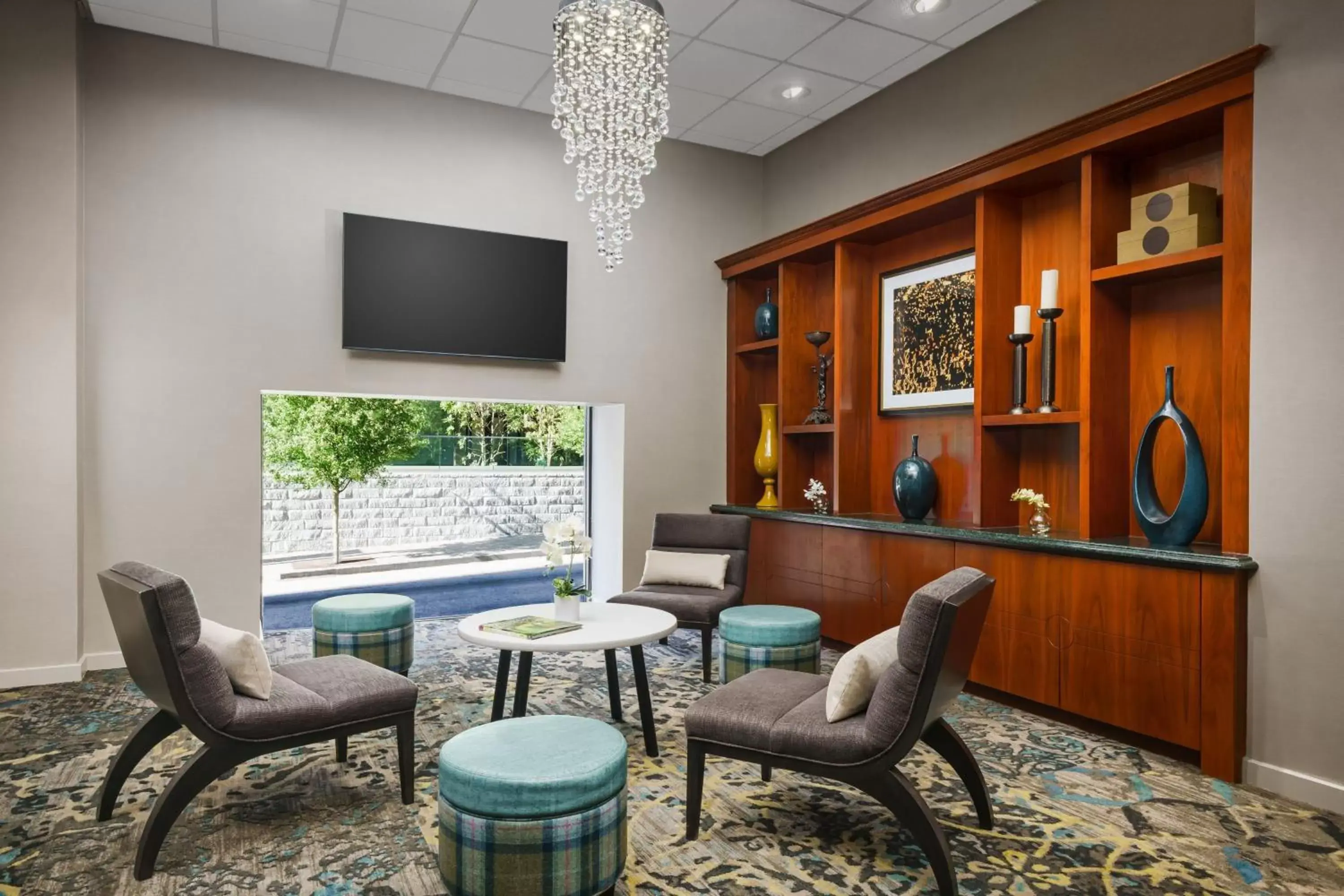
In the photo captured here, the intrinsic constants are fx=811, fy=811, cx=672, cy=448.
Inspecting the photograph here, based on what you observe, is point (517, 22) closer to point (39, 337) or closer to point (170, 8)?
point (170, 8)

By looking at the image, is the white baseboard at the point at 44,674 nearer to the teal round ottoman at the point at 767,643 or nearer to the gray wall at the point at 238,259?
the gray wall at the point at 238,259

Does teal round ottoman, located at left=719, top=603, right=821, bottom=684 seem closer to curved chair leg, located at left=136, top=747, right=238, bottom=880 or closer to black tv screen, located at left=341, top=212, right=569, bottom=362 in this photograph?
curved chair leg, located at left=136, top=747, right=238, bottom=880

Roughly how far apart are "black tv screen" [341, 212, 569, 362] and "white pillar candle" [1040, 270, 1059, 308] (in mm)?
3133

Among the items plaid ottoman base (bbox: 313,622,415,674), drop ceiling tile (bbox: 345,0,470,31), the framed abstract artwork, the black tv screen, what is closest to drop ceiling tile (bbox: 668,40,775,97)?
drop ceiling tile (bbox: 345,0,470,31)

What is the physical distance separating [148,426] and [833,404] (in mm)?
4239

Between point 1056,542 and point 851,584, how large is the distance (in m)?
1.49

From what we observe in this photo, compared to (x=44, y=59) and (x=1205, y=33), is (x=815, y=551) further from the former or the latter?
(x=44, y=59)

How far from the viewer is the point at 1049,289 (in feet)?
13.5

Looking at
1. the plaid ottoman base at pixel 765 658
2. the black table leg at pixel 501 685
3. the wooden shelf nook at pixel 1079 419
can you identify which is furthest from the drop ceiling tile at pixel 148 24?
the plaid ottoman base at pixel 765 658

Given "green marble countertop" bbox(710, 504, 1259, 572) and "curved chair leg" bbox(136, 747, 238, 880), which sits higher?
"green marble countertop" bbox(710, 504, 1259, 572)

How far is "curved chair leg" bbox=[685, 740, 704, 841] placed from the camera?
101 inches

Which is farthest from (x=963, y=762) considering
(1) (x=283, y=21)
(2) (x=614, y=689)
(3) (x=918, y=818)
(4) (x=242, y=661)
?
(1) (x=283, y=21)

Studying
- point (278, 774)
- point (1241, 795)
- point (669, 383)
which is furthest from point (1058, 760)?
point (669, 383)

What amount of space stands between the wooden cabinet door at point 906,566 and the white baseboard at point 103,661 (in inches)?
170
